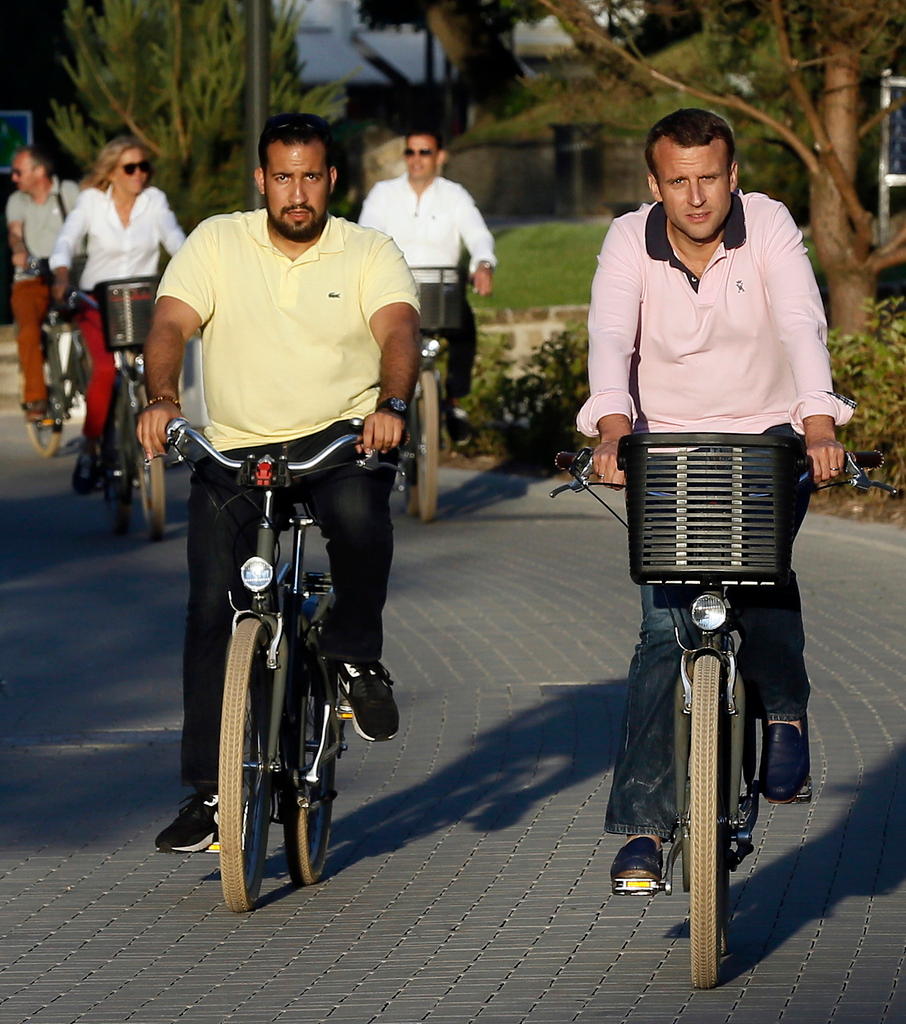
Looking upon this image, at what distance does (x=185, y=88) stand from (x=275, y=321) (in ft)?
45.0

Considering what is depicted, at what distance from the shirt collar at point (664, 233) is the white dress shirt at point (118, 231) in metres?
7.58

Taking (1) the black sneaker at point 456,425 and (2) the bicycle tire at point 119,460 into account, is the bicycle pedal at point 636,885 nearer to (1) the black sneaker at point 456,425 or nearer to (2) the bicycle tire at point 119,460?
(2) the bicycle tire at point 119,460

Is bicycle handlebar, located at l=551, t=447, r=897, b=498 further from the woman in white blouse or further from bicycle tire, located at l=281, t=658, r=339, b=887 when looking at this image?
the woman in white blouse

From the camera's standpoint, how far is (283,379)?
571cm

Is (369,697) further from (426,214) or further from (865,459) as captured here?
(426,214)

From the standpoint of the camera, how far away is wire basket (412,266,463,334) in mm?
11828

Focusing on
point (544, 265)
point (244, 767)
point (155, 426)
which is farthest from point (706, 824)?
point (544, 265)

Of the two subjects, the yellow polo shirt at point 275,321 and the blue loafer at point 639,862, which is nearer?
the blue loafer at point 639,862

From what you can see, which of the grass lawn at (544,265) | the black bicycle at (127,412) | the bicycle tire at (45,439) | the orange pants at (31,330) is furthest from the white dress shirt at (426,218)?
the grass lawn at (544,265)

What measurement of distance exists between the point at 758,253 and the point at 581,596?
5214 mm

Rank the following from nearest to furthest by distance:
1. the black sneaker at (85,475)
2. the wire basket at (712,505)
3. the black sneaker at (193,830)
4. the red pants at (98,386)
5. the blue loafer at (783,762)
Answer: the wire basket at (712,505), the blue loafer at (783,762), the black sneaker at (193,830), the red pants at (98,386), the black sneaker at (85,475)

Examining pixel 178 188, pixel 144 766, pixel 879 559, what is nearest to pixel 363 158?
pixel 178 188

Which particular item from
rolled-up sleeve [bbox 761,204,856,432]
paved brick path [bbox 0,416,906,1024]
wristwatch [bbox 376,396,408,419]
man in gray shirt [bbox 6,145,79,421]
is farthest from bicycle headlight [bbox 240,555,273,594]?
man in gray shirt [bbox 6,145,79,421]

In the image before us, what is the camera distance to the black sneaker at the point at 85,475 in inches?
476
